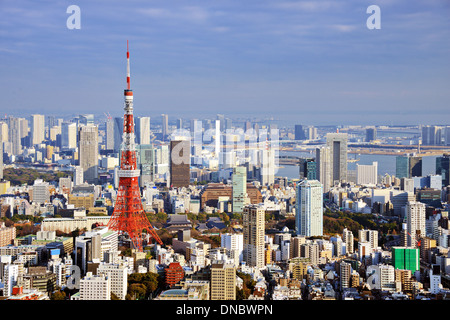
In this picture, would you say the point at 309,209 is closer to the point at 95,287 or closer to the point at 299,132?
the point at 299,132

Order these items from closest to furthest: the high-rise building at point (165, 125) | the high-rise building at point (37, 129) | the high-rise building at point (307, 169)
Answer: the high-rise building at point (165, 125) → the high-rise building at point (37, 129) → the high-rise building at point (307, 169)

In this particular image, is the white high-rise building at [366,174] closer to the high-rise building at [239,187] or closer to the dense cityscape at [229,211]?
the dense cityscape at [229,211]

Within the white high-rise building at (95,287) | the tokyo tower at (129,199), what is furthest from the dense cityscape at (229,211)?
the tokyo tower at (129,199)

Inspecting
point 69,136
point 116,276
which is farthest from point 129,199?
point 116,276

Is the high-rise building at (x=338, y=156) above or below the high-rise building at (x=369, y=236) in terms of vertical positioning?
above

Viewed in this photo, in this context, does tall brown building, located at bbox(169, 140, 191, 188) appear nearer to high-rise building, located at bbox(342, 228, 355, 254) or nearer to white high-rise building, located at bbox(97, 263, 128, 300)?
high-rise building, located at bbox(342, 228, 355, 254)

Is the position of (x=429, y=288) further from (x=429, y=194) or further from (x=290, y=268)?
(x=429, y=194)

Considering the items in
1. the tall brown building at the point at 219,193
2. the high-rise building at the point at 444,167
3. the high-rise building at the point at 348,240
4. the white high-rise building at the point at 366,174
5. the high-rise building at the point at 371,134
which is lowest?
the high-rise building at the point at 348,240
